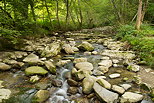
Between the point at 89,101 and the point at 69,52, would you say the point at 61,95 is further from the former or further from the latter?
the point at 69,52

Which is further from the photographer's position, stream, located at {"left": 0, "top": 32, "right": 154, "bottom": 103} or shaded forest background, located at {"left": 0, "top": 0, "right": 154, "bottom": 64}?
shaded forest background, located at {"left": 0, "top": 0, "right": 154, "bottom": 64}

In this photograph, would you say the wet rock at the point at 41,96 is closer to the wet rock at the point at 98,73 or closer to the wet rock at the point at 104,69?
the wet rock at the point at 98,73

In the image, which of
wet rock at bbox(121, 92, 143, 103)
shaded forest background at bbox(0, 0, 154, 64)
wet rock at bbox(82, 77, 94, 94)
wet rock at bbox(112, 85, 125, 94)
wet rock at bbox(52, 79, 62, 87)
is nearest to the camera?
wet rock at bbox(121, 92, 143, 103)

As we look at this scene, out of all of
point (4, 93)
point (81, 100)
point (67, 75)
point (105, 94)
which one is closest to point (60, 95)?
Result: point (81, 100)

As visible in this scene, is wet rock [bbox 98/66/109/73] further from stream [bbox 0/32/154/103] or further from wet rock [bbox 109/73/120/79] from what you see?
wet rock [bbox 109/73/120/79]

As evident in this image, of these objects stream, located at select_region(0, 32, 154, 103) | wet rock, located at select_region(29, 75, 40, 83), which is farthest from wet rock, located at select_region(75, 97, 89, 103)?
wet rock, located at select_region(29, 75, 40, 83)

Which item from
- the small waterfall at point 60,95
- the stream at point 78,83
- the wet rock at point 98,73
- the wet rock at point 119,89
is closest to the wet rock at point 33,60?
the stream at point 78,83

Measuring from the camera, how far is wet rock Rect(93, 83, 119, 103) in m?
2.65

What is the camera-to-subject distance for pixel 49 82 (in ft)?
11.9

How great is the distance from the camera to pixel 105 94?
2.78 m

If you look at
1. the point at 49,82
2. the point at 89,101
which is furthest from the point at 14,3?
the point at 89,101

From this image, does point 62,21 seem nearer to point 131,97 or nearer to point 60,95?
point 60,95

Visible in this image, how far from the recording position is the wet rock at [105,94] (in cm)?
265

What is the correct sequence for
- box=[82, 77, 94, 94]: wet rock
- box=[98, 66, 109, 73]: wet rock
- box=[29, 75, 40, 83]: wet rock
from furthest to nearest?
box=[98, 66, 109, 73]: wet rock
box=[29, 75, 40, 83]: wet rock
box=[82, 77, 94, 94]: wet rock
